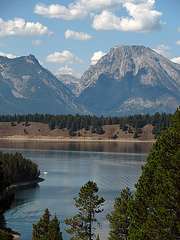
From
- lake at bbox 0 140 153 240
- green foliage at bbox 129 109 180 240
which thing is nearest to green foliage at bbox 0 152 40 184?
lake at bbox 0 140 153 240

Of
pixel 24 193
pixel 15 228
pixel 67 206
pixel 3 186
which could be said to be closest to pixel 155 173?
pixel 3 186

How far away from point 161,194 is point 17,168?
82264 millimetres

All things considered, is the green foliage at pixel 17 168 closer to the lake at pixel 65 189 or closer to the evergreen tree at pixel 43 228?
the lake at pixel 65 189

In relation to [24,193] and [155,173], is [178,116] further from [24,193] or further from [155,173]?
[24,193]

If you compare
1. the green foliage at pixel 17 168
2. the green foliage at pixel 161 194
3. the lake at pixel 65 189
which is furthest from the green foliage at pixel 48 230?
the green foliage at pixel 17 168

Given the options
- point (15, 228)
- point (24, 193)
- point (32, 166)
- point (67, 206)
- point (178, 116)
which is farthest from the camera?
point (32, 166)

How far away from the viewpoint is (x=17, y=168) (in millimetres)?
111875

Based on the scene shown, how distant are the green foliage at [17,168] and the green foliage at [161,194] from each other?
76.3 m

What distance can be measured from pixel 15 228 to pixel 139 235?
129ft

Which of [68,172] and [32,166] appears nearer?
[32,166]

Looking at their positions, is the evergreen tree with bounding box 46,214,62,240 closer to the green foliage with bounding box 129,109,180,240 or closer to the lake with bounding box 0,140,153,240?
the green foliage with bounding box 129,109,180,240

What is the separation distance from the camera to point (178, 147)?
35625 millimetres

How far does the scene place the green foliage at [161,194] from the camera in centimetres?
3338

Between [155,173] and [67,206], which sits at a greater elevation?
[155,173]
